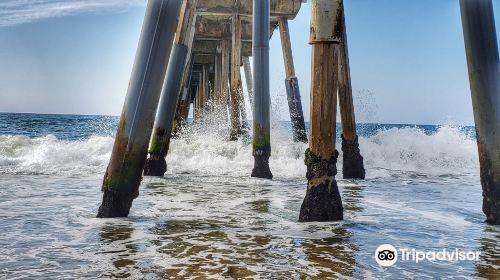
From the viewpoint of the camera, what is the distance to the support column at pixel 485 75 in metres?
4.05

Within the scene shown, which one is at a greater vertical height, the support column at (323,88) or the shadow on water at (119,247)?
the support column at (323,88)

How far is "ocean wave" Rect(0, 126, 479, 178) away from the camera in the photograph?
33.9 feet

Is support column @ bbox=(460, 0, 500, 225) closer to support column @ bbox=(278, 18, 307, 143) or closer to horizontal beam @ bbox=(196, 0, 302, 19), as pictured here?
support column @ bbox=(278, 18, 307, 143)

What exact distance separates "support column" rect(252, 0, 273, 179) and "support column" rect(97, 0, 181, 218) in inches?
135

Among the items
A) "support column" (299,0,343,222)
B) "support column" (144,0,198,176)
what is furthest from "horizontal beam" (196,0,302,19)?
"support column" (299,0,343,222)

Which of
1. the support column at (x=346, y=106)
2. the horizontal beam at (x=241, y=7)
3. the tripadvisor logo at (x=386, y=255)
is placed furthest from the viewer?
the horizontal beam at (x=241, y=7)

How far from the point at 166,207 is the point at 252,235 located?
68.8 inches

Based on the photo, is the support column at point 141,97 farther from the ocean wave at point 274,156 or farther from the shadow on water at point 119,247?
Answer: the ocean wave at point 274,156

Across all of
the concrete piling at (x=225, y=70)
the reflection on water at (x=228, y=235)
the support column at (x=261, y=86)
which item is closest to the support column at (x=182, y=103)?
the concrete piling at (x=225, y=70)

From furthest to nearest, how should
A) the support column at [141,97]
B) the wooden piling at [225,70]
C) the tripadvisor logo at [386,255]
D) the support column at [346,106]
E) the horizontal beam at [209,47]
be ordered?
the horizontal beam at [209,47] < the wooden piling at [225,70] < the support column at [346,106] < the support column at [141,97] < the tripadvisor logo at [386,255]

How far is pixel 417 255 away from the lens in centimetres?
335

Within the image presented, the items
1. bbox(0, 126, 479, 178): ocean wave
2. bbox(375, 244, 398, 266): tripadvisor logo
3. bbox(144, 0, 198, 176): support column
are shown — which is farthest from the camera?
bbox(0, 126, 479, 178): ocean wave

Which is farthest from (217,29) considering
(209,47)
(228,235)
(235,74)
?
(228,235)

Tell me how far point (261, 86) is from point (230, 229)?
157 inches
